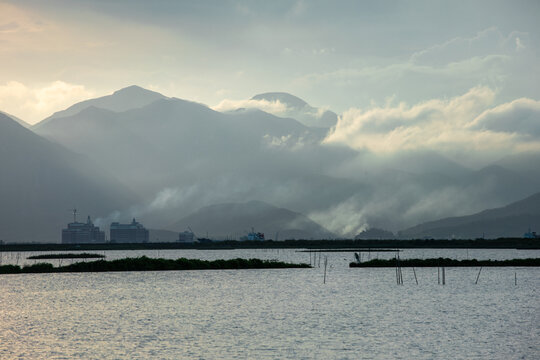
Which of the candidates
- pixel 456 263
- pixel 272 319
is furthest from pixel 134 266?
pixel 272 319

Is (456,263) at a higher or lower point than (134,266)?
higher

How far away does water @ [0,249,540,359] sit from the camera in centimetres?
5038

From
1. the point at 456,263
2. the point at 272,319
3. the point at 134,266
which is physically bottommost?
the point at 272,319

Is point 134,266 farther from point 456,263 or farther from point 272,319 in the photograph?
point 272,319

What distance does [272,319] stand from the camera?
2736 inches

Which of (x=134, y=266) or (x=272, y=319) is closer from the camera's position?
(x=272, y=319)

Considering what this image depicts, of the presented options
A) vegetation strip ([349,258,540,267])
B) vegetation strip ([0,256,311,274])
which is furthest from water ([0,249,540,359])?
vegetation strip ([349,258,540,267])

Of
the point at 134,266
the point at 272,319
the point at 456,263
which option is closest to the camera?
the point at 272,319

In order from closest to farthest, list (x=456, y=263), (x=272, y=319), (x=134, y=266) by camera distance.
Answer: (x=272, y=319) < (x=134, y=266) < (x=456, y=263)

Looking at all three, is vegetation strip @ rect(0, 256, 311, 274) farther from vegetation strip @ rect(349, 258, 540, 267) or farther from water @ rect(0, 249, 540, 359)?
water @ rect(0, 249, 540, 359)

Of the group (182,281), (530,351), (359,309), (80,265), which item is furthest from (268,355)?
(80,265)

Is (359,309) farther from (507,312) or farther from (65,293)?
(65,293)

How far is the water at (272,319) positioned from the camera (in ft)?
165

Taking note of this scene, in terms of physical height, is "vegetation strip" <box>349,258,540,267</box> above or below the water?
above
